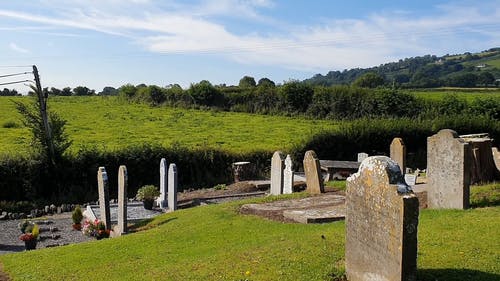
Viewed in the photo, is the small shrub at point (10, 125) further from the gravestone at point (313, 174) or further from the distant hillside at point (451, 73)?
the gravestone at point (313, 174)

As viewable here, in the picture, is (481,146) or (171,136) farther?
(171,136)

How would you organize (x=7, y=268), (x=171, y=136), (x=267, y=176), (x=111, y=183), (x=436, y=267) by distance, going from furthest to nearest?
(x=171, y=136) → (x=267, y=176) → (x=111, y=183) → (x=7, y=268) → (x=436, y=267)

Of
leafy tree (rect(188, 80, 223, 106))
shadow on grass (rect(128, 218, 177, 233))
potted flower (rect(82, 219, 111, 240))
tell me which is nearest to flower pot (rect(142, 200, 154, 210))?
potted flower (rect(82, 219, 111, 240))

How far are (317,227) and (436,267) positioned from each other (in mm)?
4791

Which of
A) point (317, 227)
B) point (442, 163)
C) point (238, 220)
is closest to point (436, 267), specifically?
point (317, 227)

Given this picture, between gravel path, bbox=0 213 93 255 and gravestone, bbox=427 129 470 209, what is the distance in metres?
12.6

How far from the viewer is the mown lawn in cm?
969

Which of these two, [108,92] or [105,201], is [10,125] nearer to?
[105,201]

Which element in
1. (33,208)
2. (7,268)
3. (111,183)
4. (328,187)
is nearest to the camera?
(7,268)

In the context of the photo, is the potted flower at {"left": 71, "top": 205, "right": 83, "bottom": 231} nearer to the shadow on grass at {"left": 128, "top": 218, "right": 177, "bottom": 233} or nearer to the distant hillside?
the shadow on grass at {"left": 128, "top": 218, "right": 177, "bottom": 233}

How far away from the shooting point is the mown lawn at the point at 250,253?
9688 mm

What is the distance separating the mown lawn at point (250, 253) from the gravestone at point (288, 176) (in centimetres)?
556

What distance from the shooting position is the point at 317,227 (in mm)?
13945

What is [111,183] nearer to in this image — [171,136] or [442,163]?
[171,136]
